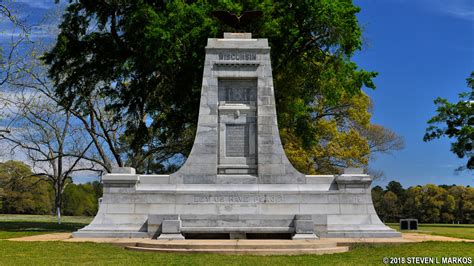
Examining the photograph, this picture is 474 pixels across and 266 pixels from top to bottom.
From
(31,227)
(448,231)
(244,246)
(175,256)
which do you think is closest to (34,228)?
(31,227)

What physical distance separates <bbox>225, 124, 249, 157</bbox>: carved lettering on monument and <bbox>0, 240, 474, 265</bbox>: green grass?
5211 mm

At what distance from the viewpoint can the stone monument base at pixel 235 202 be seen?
1527cm

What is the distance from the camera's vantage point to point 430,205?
51.3 metres

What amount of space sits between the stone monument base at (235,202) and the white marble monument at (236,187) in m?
0.03

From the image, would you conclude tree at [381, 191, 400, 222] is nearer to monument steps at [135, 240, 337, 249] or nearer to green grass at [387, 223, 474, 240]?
green grass at [387, 223, 474, 240]

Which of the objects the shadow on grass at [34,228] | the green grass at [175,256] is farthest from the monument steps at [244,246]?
the shadow on grass at [34,228]

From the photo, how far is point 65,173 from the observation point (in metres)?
37.2

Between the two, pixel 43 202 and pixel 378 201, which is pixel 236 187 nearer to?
pixel 378 201

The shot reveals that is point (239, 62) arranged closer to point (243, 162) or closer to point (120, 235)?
point (243, 162)

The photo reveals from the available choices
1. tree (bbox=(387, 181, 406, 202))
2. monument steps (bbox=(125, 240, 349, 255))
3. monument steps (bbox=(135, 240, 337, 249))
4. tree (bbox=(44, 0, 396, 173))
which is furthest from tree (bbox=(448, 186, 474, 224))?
monument steps (bbox=(135, 240, 337, 249))

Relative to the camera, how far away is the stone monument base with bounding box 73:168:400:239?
1527 centimetres

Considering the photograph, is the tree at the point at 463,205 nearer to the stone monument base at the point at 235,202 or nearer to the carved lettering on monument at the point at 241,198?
the stone monument base at the point at 235,202

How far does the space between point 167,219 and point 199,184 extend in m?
1.90

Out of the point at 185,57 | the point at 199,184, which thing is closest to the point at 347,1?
the point at 185,57
